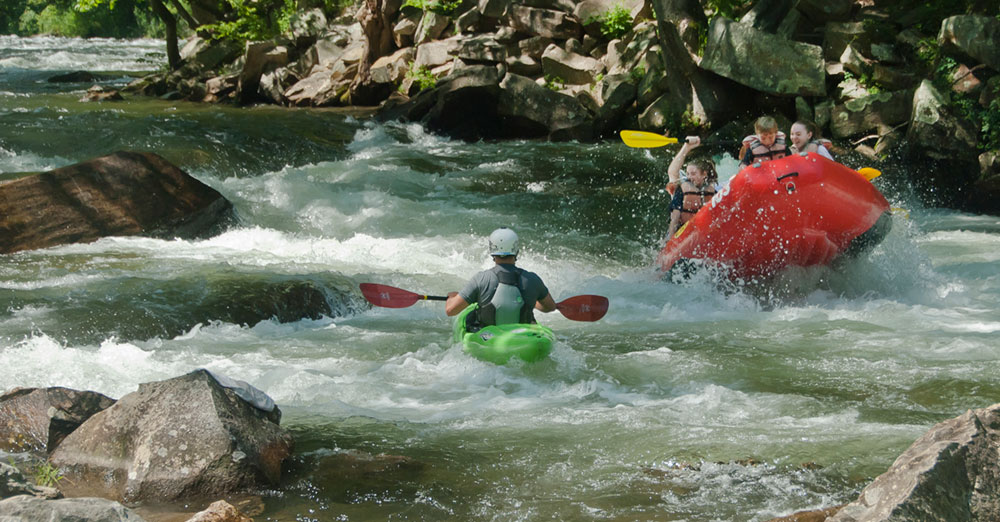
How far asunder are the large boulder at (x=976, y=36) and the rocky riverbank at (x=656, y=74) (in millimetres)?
17

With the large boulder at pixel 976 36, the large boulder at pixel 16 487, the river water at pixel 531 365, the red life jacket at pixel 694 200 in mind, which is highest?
the large boulder at pixel 976 36

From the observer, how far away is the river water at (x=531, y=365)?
3652mm

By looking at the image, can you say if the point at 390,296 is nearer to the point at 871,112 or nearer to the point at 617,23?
the point at 871,112

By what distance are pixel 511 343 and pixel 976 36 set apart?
831cm

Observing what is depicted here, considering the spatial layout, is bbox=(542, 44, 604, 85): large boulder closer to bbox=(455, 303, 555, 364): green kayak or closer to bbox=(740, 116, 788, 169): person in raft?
bbox=(740, 116, 788, 169): person in raft

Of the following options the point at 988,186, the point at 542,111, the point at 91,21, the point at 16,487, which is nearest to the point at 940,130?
the point at 988,186

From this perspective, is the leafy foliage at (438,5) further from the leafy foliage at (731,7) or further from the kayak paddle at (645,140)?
the kayak paddle at (645,140)

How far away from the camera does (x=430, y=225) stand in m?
9.56

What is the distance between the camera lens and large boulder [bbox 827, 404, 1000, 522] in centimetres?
264

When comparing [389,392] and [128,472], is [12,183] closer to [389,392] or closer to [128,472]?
[389,392]

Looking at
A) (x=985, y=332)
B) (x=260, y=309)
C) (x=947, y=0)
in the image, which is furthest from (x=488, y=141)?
(x=985, y=332)

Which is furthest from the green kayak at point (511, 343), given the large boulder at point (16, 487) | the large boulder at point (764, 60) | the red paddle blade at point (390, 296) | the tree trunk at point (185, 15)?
the tree trunk at point (185, 15)

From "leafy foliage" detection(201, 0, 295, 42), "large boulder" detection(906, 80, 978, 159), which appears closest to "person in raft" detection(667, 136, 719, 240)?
"large boulder" detection(906, 80, 978, 159)

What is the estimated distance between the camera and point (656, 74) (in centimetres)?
1400
